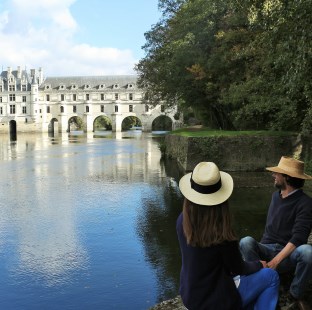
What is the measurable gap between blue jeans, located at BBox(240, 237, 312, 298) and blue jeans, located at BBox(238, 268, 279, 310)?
62 centimetres

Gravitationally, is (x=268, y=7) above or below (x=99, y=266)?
above

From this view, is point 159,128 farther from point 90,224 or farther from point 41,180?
point 90,224

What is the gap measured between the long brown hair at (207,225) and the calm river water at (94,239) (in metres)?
3.46

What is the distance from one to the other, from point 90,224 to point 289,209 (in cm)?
751

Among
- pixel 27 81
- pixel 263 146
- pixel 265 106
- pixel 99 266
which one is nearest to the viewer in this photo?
pixel 99 266

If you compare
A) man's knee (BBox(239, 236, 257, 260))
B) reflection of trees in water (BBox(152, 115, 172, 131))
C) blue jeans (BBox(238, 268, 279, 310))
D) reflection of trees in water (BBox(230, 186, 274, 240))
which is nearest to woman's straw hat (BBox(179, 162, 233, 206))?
blue jeans (BBox(238, 268, 279, 310))

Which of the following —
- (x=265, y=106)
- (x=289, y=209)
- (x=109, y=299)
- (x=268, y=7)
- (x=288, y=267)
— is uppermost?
(x=268, y=7)

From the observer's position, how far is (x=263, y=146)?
2150 centimetres

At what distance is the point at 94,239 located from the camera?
10297 mm

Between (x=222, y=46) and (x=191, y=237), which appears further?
(x=222, y=46)

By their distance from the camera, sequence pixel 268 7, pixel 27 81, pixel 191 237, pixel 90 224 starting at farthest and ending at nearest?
pixel 27 81
pixel 90 224
pixel 268 7
pixel 191 237

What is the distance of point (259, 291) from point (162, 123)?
108 m

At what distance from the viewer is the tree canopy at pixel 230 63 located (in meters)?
10.9

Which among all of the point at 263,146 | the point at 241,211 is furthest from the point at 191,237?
the point at 263,146
